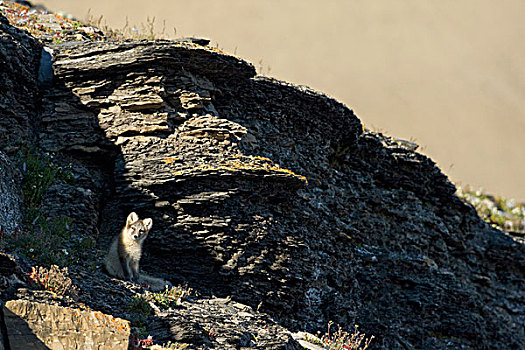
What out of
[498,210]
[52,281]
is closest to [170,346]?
[52,281]

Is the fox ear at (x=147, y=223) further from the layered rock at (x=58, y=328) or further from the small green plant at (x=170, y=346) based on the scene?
the layered rock at (x=58, y=328)

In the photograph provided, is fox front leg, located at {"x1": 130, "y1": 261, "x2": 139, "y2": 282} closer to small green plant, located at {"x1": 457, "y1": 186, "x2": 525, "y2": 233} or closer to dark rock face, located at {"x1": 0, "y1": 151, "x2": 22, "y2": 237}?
dark rock face, located at {"x1": 0, "y1": 151, "x2": 22, "y2": 237}

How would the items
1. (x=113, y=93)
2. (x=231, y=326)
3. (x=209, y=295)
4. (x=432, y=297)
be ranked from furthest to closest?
(x=432, y=297) → (x=113, y=93) → (x=209, y=295) → (x=231, y=326)

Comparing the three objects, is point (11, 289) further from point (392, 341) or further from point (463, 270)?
point (463, 270)

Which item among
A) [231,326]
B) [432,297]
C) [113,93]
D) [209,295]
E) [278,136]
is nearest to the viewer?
[231,326]

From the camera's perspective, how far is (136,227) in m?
13.3

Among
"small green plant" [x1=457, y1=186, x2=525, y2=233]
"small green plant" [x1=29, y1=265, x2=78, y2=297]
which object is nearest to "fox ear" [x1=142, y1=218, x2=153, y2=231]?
"small green plant" [x1=29, y1=265, x2=78, y2=297]

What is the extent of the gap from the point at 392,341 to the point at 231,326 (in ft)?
25.8

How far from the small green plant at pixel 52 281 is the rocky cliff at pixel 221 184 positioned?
46.6 inches

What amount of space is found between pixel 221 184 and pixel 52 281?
5.66 metres

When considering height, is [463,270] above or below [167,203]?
above

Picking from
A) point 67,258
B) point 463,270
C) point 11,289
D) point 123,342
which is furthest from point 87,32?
point 463,270

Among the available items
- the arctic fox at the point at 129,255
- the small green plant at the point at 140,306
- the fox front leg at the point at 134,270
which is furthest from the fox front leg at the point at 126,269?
the small green plant at the point at 140,306

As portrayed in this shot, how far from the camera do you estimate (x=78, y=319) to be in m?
8.73
